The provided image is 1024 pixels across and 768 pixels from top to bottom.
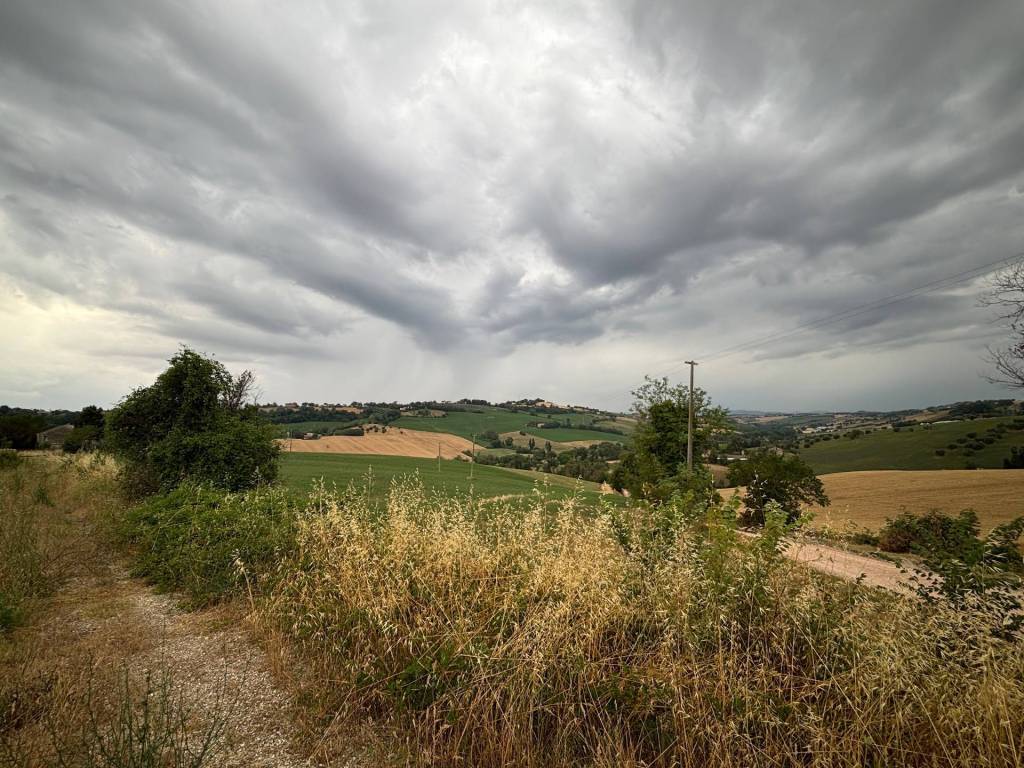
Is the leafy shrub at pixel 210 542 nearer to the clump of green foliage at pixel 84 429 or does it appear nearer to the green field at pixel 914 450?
the clump of green foliage at pixel 84 429

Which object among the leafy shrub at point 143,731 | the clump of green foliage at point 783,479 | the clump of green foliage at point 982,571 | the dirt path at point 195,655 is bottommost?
the clump of green foliage at point 783,479

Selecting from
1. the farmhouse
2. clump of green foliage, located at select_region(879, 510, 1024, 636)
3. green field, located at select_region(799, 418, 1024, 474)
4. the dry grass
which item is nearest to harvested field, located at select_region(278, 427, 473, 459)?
the farmhouse

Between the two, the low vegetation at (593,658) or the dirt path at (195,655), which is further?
the dirt path at (195,655)

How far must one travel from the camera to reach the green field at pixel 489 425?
93.1m

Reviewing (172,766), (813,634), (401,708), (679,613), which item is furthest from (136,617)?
(813,634)

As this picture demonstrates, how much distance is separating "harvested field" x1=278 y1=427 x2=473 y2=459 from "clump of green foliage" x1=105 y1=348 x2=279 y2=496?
3355 cm

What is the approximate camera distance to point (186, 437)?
19.0 meters

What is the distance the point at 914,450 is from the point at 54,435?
131270mm

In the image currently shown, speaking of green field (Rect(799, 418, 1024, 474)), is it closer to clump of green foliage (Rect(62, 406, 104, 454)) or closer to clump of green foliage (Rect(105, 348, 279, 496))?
clump of green foliage (Rect(105, 348, 279, 496))

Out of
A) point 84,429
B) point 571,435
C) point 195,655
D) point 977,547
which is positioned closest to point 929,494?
point 977,547

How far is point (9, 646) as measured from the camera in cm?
562

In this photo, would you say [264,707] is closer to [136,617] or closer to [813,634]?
[136,617]

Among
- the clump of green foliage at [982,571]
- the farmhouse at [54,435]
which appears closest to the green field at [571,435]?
the farmhouse at [54,435]

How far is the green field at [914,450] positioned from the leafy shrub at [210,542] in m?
69.3
